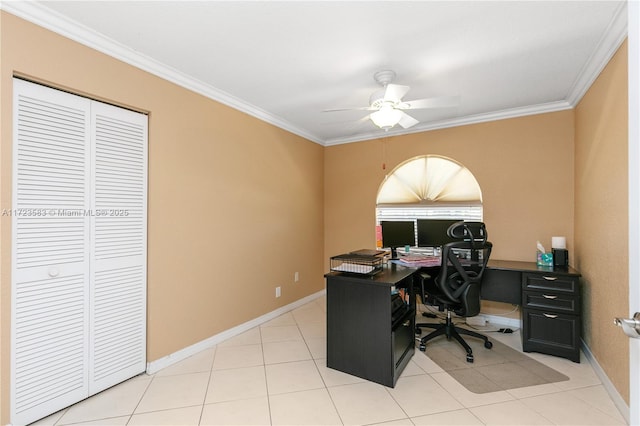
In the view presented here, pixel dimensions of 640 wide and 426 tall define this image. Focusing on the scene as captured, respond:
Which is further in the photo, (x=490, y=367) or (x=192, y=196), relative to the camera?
(x=192, y=196)

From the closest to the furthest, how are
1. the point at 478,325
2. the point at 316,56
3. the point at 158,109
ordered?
the point at 316,56
the point at 158,109
the point at 478,325

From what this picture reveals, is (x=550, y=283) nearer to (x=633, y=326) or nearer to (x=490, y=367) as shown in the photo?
(x=490, y=367)

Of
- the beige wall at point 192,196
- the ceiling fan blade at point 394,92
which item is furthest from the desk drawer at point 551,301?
the beige wall at point 192,196

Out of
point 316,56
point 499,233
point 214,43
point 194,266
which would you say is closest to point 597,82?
point 499,233

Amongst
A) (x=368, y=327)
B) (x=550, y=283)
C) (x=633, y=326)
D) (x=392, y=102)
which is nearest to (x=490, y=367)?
(x=550, y=283)

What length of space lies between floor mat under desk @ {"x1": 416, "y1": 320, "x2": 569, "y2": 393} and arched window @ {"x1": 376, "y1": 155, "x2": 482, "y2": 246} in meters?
1.60

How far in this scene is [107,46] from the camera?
217 centimetres

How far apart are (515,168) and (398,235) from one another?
1578 millimetres

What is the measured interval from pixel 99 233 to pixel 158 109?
3.66ft

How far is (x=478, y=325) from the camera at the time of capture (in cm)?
354

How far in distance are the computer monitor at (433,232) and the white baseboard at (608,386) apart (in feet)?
5.06

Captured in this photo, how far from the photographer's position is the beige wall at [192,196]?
182 cm

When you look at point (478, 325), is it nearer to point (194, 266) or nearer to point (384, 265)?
point (384, 265)

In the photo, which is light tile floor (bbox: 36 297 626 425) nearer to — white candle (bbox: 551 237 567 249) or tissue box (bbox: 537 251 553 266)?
tissue box (bbox: 537 251 553 266)
